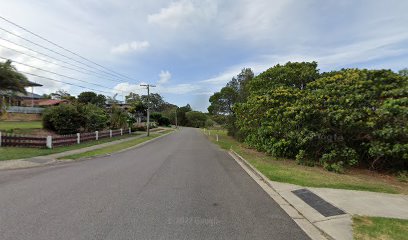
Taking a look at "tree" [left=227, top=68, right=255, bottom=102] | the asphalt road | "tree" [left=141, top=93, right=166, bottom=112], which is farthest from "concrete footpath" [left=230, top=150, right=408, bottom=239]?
"tree" [left=141, top=93, right=166, bottom=112]

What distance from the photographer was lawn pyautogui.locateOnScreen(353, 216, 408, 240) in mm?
4609

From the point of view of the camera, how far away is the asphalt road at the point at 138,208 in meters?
4.74

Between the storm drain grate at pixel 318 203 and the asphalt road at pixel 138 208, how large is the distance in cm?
80

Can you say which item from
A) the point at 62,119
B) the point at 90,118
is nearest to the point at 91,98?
the point at 90,118

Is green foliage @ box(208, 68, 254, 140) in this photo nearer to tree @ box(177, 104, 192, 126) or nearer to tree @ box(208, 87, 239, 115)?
tree @ box(208, 87, 239, 115)

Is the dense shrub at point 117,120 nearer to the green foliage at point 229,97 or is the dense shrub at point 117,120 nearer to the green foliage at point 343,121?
the green foliage at point 229,97

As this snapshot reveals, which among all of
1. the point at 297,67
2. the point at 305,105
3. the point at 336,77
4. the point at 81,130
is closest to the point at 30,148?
the point at 81,130

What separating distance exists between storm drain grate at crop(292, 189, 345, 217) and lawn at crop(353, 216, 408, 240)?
0.48 meters

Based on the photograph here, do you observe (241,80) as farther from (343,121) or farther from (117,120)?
(343,121)

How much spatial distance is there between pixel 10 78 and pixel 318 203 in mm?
22406

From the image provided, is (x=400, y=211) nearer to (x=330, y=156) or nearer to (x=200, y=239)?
(x=200, y=239)

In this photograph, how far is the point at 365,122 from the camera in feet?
38.1

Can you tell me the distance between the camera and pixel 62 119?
82.4ft

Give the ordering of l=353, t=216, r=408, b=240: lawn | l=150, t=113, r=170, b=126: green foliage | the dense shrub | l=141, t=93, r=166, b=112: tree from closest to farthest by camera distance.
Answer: l=353, t=216, r=408, b=240: lawn
the dense shrub
l=150, t=113, r=170, b=126: green foliage
l=141, t=93, r=166, b=112: tree
